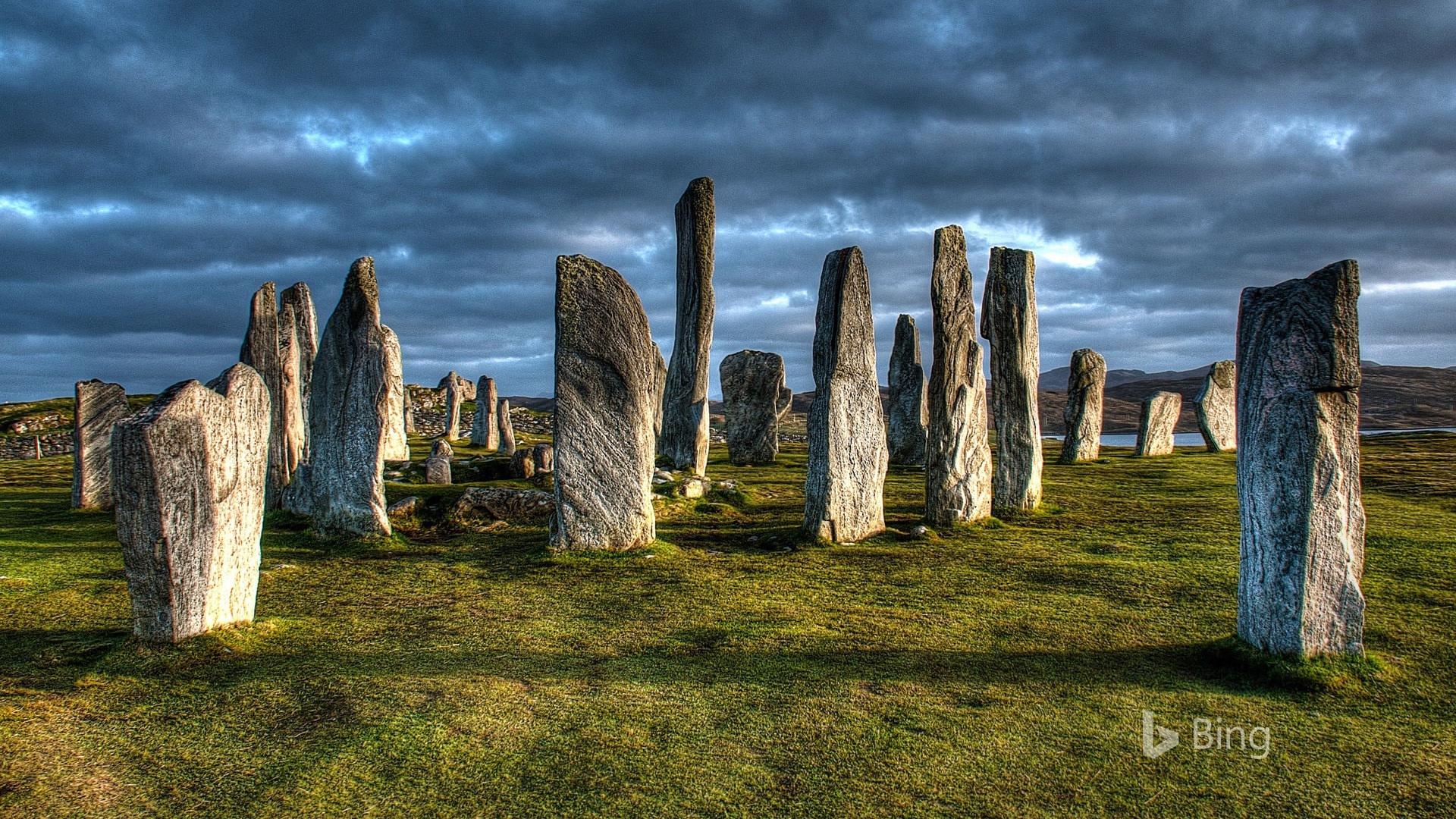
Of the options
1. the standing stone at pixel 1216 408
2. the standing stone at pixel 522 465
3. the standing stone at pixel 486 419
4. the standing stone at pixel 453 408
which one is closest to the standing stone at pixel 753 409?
the standing stone at pixel 522 465

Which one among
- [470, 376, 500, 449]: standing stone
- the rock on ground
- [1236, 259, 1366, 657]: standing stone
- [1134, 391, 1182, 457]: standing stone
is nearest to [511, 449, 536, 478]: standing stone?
the rock on ground

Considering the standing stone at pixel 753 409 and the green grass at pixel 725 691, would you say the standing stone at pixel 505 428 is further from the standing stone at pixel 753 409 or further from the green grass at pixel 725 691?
the green grass at pixel 725 691

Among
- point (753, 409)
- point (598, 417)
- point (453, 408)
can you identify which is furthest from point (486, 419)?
point (598, 417)

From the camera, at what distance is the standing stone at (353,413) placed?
948 cm

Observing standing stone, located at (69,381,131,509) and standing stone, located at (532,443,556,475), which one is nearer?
standing stone, located at (69,381,131,509)

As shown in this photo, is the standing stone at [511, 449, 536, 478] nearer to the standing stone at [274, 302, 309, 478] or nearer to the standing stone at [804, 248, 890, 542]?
the standing stone at [274, 302, 309, 478]

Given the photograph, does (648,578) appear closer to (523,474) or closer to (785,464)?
(523,474)

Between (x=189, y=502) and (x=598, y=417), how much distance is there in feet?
13.8

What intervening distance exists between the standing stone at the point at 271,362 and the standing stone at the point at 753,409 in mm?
9754

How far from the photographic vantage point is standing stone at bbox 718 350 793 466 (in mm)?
18719

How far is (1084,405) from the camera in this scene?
1836 centimetres

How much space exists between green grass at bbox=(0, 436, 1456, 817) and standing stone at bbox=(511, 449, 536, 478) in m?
4.83

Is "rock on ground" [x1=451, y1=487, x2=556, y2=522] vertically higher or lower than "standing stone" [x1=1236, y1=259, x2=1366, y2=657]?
lower

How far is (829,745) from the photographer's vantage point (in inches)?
164
